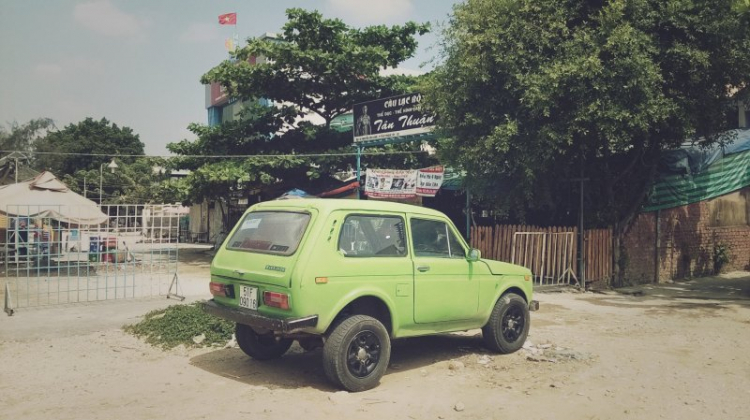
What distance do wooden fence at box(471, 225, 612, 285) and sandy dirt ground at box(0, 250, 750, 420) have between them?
4.41m

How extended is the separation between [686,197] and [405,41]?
→ 11.7 meters

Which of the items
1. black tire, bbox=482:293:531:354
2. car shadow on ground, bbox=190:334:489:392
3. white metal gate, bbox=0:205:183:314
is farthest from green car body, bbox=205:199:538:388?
white metal gate, bbox=0:205:183:314

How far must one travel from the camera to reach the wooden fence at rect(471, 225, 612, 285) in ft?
46.2

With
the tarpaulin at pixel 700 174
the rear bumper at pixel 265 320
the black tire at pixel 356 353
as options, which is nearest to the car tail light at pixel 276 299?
the rear bumper at pixel 265 320

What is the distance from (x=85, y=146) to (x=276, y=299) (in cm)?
5611

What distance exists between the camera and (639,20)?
12.4 m

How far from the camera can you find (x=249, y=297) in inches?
228

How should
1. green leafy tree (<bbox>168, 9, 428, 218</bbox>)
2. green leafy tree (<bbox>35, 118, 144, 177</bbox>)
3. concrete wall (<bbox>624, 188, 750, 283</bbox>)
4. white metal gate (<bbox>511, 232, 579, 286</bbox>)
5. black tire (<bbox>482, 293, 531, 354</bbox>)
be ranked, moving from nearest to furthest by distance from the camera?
1. black tire (<bbox>482, 293, 531, 354</bbox>)
2. white metal gate (<bbox>511, 232, 579, 286</bbox>)
3. concrete wall (<bbox>624, 188, 750, 283</bbox>)
4. green leafy tree (<bbox>168, 9, 428, 218</bbox>)
5. green leafy tree (<bbox>35, 118, 144, 177</bbox>)

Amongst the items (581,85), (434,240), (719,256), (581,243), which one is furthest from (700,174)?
(434,240)

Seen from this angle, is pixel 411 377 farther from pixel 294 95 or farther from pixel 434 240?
pixel 294 95

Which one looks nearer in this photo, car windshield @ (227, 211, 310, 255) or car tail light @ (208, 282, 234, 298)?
car windshield @ (227, 211, 310, 255)

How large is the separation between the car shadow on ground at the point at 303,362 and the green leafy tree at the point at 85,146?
1915 inches

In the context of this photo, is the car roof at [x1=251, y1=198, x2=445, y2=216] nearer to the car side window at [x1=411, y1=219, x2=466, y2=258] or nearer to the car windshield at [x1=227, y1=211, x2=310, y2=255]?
the car windshield at [x1=227, y1=211, x2=310, y2=255]

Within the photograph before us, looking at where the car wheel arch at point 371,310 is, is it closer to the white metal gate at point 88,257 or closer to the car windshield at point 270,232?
the car windshield at point 270,232
